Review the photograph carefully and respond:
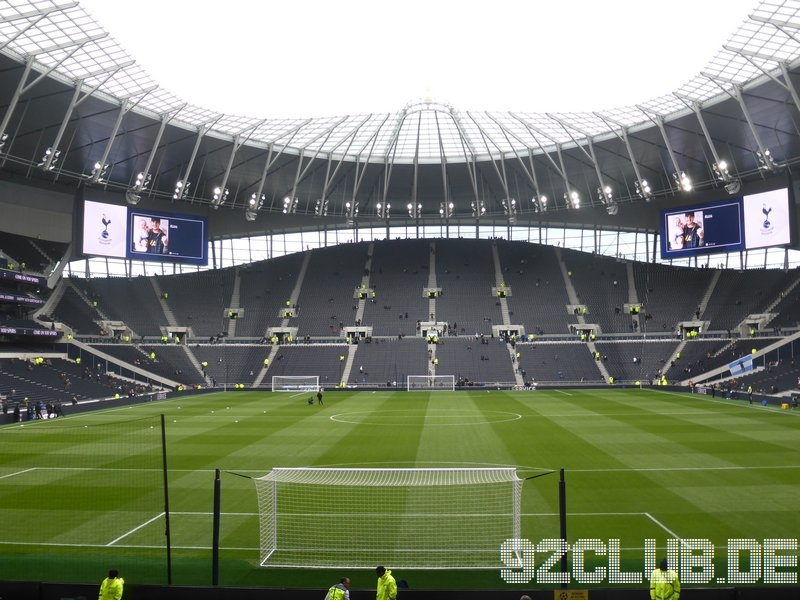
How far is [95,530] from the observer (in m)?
16.4

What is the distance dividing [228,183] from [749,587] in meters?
70.4

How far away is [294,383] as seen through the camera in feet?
228

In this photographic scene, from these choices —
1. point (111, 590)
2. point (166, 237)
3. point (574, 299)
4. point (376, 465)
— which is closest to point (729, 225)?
point (574, 299)

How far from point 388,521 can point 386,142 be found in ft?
190

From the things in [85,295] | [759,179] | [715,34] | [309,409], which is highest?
[715,34]

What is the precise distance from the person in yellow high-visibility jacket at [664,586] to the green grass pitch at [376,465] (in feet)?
9.39

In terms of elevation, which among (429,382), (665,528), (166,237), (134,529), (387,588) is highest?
(166,237)

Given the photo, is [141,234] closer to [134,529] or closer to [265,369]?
[265,369]

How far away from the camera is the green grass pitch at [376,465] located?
14.2 meters

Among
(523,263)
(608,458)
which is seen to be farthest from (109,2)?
(523,263)

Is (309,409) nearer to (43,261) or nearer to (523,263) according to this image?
(43,261)

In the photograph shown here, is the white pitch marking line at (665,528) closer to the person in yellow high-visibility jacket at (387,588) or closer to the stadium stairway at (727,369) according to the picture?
the person in yellow high-visibility jacket at (387,588)

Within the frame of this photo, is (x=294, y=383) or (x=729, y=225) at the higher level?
(x=729, y=225)

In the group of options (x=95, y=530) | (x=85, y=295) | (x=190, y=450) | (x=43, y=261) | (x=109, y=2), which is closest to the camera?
(x=95, y=530)
